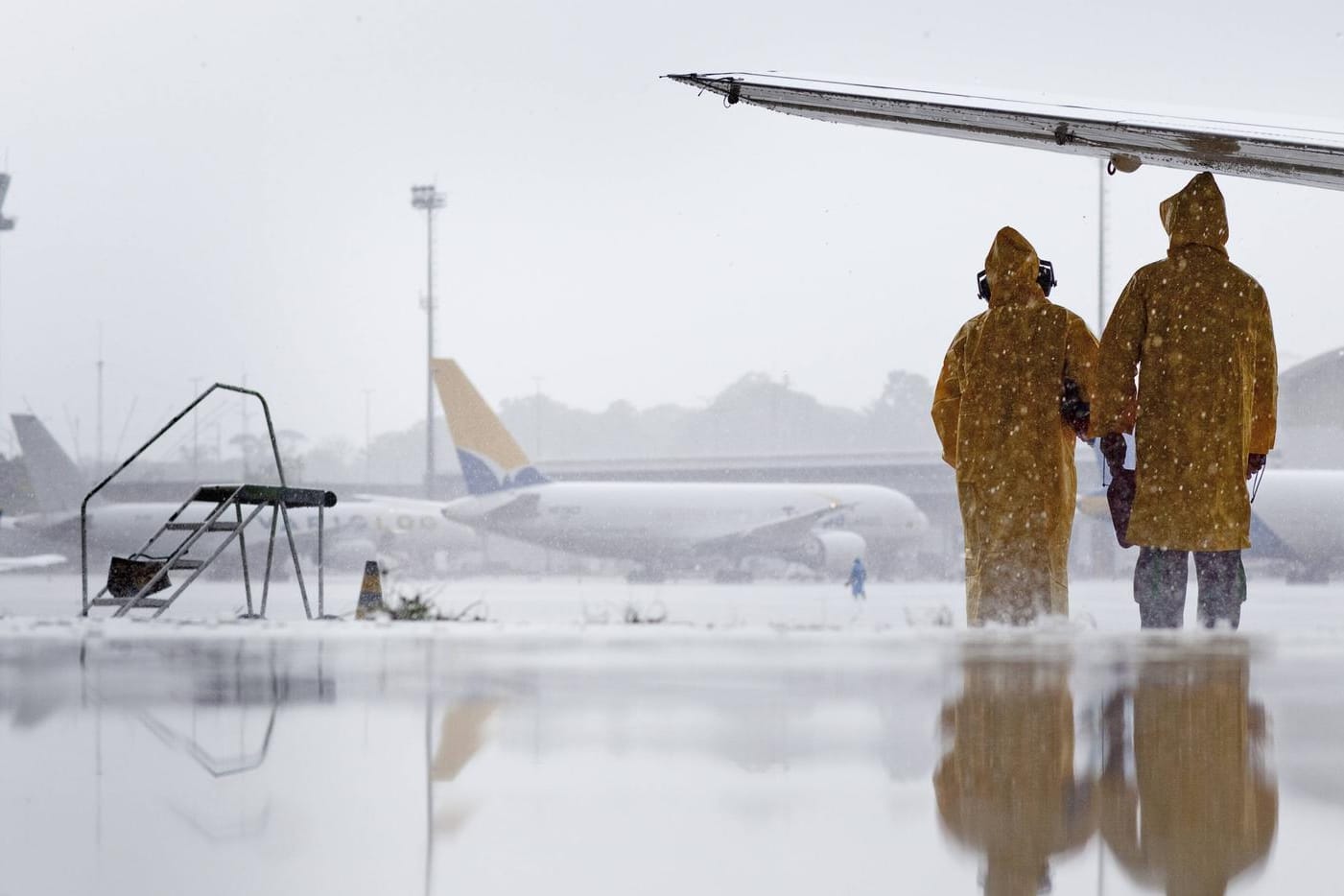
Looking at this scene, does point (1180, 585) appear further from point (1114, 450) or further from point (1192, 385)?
point (1192, 385)

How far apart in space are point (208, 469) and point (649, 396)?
21072mm

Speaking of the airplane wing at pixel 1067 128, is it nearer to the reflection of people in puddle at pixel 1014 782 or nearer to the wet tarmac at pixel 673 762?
the wet tarmac at pixel 673 762

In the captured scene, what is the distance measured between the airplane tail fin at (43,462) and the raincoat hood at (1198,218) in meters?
24.3

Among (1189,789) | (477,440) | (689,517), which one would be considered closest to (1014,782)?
(1189,789)

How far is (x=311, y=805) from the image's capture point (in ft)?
2.88

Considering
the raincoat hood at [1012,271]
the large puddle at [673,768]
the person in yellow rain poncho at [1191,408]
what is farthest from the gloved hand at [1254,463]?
the large puddle at [673,768]

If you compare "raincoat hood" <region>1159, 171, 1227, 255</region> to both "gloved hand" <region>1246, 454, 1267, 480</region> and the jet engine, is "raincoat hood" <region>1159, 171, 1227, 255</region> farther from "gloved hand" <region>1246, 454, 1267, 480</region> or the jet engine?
the jet engine

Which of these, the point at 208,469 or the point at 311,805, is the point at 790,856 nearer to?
the point at 311,805

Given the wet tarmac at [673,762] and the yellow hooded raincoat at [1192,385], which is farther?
the yellow hooded raincoat at [1192,385]

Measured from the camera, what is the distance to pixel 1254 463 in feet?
8.71

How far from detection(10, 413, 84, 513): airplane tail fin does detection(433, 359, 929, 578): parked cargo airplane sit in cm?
724

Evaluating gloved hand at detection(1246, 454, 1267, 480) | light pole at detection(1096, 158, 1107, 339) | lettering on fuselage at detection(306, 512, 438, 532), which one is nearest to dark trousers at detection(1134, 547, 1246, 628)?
gloved hand at detection(1246, 454, 1267, 480)

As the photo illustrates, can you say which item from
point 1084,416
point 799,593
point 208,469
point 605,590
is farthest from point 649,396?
point 1084,416

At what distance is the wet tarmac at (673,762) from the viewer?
758 mm
